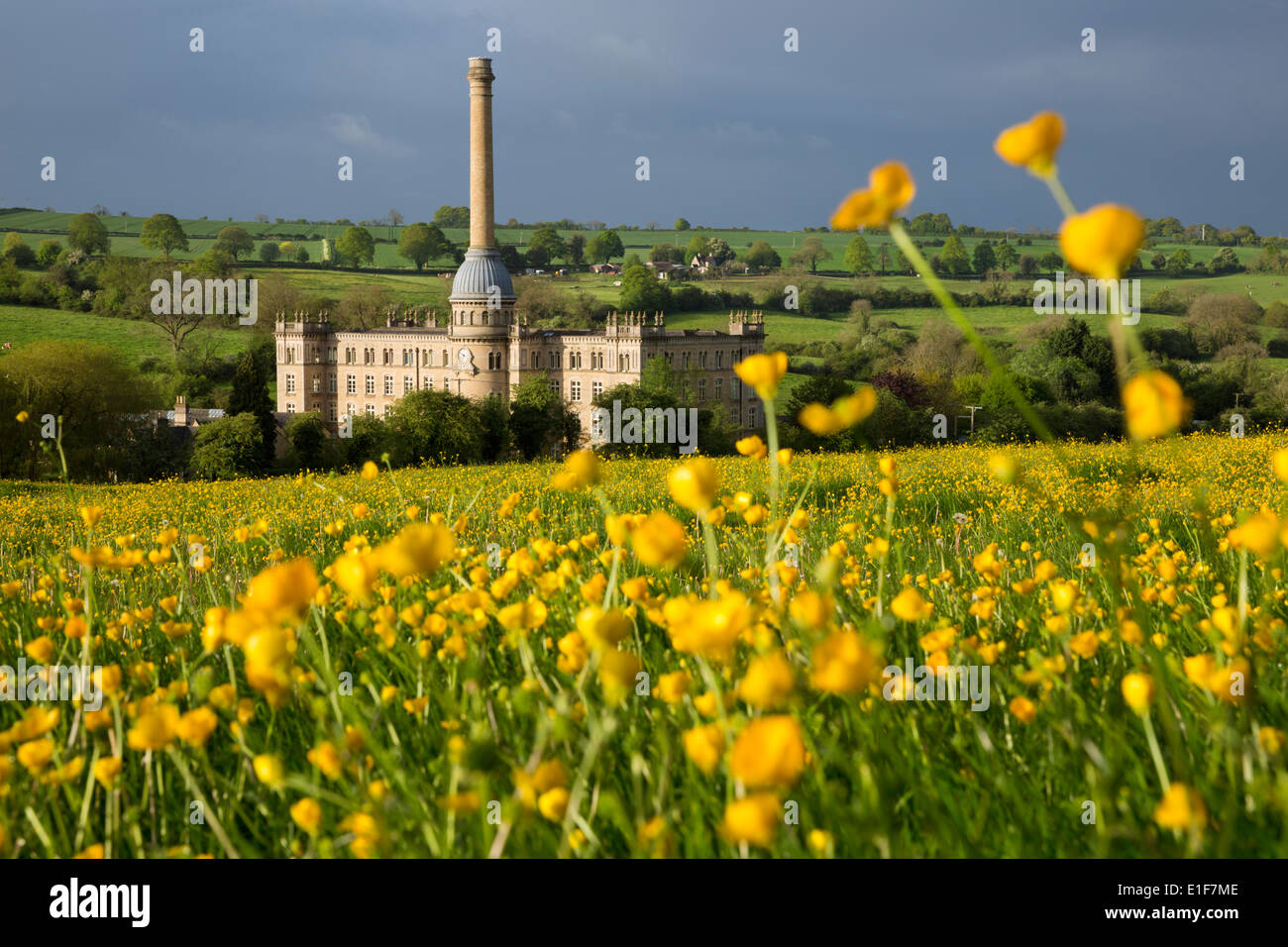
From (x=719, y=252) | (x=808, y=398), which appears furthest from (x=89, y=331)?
(x=719, y=252)

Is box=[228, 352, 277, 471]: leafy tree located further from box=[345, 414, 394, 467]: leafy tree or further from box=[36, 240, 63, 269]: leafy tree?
box=[36, 240, 63, 269]: leafy tree

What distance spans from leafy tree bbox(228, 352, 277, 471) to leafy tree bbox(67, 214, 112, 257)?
49259 millimetres

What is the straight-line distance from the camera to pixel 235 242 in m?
151

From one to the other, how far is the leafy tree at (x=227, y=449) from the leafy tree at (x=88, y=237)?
3531 inches

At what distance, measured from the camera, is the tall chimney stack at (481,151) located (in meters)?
97.1

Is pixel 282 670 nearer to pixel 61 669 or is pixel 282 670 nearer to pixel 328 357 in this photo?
pixel 61 669

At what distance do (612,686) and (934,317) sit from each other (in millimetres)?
103140

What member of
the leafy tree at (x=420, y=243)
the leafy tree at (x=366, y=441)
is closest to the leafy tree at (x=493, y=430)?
the leafy tree at (x=366, y=441)

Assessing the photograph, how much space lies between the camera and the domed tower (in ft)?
321

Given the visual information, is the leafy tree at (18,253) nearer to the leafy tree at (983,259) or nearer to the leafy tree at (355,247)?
the leafy tree at (355,247)

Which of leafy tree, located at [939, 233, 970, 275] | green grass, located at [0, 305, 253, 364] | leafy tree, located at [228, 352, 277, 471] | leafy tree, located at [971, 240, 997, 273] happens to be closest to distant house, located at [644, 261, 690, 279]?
leafy tree, located at [939, 233, 970, 275]

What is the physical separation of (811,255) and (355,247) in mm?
60429

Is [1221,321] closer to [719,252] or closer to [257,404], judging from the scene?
[257,404]
